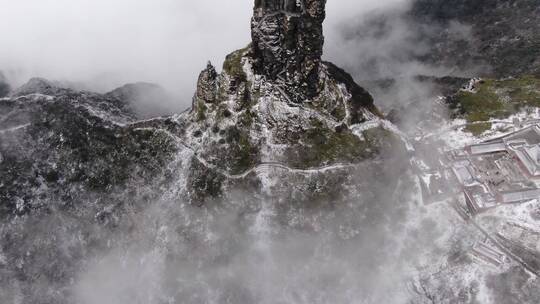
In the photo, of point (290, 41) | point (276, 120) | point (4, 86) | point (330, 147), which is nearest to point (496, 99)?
point (330, 147)

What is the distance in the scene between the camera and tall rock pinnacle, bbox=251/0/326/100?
302ft

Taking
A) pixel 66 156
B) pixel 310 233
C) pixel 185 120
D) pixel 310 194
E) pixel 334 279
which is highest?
pixel 66 156

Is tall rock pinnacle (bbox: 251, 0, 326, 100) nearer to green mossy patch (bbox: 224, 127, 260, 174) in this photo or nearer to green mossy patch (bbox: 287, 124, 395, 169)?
green mossy patch (bbox: 287, 124, 395, 169)

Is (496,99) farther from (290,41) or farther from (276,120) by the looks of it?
(276,120)

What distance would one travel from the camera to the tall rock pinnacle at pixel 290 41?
9219 centimetres

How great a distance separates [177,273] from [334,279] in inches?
1432

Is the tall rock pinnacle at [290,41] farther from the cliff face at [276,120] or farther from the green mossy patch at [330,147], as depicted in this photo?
the green mossy patch at [330,147]

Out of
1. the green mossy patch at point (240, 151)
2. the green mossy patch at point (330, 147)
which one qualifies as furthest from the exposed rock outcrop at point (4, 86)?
the green mossy patch at point (330, 147)

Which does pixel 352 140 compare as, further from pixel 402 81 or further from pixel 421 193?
pixel 402 81

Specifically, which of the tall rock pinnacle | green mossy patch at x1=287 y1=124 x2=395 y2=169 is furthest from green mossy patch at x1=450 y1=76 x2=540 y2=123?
the tall rock pinnacle

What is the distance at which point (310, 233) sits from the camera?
9344 cm

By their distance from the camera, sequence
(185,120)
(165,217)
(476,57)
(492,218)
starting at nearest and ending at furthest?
(492,218) → (165,217) → (185,120) → (476,57)

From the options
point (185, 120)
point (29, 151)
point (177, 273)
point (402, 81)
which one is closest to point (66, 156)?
point (29, 151)

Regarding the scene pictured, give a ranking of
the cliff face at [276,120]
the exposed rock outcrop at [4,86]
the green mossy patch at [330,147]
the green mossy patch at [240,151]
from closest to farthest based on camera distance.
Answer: the cliff face at [276,120] → the green mossy patch at [330,147] → the green mossy patch at [240,151] → the exposed rock outcrop at [4,86]
